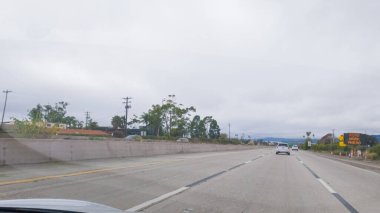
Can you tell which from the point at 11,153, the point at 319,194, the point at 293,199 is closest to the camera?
the point at 293,199

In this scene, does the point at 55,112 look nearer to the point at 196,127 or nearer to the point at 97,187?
the point at 196,127

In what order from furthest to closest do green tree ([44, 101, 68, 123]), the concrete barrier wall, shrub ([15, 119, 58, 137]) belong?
green tree ([44, 101, 68, 123])
shrub ([15, 119, 58, 137])
the concrete barrier wall

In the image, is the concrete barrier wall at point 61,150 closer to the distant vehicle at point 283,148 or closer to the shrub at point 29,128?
the shrub at point 29,128

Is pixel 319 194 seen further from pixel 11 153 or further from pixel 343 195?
pixel 11 153

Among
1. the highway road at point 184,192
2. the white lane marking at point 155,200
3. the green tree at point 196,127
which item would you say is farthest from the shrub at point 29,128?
the green tree at point 196,127

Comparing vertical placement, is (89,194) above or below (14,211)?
below

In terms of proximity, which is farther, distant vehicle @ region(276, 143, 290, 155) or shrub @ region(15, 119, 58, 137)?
distant vehicle @ region(276, 143, 290, 155)

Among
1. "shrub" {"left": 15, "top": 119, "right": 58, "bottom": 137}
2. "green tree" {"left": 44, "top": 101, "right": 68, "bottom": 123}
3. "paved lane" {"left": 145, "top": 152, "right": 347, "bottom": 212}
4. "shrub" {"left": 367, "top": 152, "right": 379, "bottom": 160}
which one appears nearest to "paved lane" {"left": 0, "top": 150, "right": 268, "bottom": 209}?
"paved lane" {"left": 145, "top": 152, "right": 347, "bottom": 212}

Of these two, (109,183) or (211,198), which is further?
(109,183)

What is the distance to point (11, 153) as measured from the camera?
66.3 feet

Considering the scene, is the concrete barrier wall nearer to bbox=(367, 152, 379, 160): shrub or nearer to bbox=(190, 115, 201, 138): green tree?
bbox=(367, 152, 379, 160): shrub

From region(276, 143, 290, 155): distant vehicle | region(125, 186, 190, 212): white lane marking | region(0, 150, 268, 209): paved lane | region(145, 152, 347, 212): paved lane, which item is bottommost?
region(145, 152, 347, 212): paved lane

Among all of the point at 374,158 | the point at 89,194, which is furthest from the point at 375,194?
the point at 374,158

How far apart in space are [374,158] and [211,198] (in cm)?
4577
